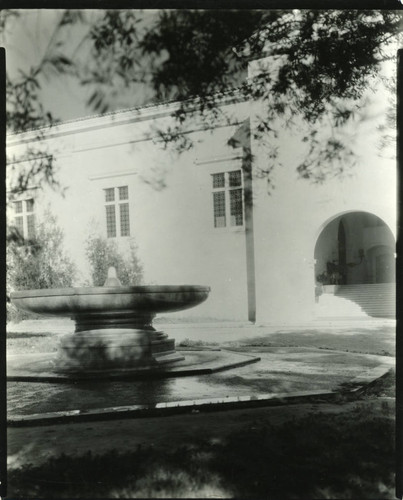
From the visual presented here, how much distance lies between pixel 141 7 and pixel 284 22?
0.96 meters

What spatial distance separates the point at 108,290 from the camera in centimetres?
420

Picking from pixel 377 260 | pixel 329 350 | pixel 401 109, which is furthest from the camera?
pixel 329 350

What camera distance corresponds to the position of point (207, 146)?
3863 mm

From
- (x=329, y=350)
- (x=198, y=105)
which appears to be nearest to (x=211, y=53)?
(x=198, y=105)

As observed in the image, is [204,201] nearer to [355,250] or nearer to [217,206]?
[217,206]

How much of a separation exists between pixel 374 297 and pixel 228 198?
1164mm

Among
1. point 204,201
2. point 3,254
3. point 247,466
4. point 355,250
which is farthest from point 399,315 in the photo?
point 3,254

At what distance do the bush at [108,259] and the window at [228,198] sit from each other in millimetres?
628

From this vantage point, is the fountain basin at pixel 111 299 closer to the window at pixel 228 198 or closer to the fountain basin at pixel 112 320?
the fountain basin at pixel 112 320

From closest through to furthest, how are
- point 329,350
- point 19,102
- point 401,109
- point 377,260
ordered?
point 401,109 → point 19,102 → point 377,260 → point 329,350

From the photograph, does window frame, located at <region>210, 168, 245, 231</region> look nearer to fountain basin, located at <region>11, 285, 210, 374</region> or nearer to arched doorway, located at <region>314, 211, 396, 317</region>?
fountain basin, located at <region>11, 285, 210, 374</region>

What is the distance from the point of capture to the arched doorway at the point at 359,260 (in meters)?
3.68

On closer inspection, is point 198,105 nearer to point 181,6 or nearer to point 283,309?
point 181,6

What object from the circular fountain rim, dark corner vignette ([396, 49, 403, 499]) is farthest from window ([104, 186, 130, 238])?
dark corner vignette ([396, 49, 403, 499])
